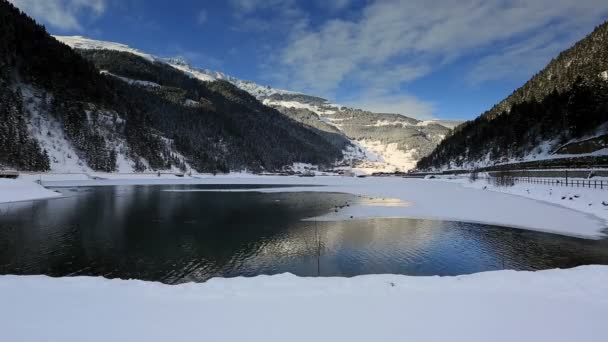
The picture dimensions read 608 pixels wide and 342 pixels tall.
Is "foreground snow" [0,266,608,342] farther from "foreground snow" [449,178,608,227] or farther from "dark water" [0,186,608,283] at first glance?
"foreground snow" [449,178,608,227]

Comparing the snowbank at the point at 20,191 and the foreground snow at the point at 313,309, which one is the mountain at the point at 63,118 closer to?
the snowbank at the point at 20,191

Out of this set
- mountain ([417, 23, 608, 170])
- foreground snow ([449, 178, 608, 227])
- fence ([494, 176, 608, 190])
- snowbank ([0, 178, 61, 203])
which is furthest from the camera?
mountain ([417, 23, 608, 170])

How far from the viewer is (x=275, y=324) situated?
816 centimetres

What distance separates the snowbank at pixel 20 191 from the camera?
45531mm

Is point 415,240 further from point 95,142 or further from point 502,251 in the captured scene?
point 95,142

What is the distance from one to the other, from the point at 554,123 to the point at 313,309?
119106 millimetres

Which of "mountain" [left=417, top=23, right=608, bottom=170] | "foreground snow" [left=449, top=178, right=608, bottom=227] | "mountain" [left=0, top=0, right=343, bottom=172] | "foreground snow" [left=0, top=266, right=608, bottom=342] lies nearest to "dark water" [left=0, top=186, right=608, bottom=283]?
"foreground snow" [left=0, top=266, right=608, bottom=342]

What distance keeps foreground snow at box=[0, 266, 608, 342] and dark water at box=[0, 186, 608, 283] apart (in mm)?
4356

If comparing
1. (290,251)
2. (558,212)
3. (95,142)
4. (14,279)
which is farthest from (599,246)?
(95,142)

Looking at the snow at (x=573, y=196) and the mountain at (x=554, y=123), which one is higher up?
the mountain at (x=554, y=123)

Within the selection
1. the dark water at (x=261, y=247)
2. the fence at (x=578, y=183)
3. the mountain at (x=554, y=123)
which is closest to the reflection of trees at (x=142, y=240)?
the dark water at (x=261, y=247)

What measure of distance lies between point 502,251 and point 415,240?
5120 mm

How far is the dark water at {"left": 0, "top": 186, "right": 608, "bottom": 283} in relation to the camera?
16.5 meters

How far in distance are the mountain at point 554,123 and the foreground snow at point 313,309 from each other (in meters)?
64.1
